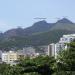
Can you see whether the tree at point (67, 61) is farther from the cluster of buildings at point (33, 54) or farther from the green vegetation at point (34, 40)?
the green vegetation at point (34, 40)

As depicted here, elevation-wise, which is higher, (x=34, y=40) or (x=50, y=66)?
(x=34, y=40)

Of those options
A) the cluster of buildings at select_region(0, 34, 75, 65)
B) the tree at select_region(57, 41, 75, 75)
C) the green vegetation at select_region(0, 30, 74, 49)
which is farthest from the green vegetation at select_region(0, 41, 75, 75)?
the green vegetation at select_region(0, 30, 74, 49)

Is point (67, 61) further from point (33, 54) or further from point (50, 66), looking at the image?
point (33, 54)

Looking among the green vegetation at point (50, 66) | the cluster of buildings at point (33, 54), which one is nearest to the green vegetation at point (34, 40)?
the cluster of buildings at point (33, 54)

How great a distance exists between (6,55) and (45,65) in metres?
103

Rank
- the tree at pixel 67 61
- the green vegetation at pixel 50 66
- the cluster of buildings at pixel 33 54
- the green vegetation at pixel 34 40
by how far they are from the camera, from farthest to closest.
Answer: the green vegetation at pixel 34 40
the cluster of buildings at pixel 33 54
the tree at pixel 67 61
the green vegetation at pixel 50 66

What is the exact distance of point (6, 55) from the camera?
131 meters

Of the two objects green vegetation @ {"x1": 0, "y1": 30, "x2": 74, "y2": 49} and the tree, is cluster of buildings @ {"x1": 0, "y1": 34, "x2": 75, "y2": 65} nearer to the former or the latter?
green vegetation @ {"x1": 0, "y1": 30, "x2": 74, "y2": 49}

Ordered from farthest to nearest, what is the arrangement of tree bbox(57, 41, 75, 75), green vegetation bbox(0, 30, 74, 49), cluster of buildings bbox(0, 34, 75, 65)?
green vegetation bbox(0, 30, 74, 49)
cluster of buildings bbox(0, 34, 75, 65)
tree bbox(57, 41, 75, 75)

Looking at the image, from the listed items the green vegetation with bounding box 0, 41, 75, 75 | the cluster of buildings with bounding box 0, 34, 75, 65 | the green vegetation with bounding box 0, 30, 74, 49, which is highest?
the green vegetation with bounding box 0, 30, 74, 49

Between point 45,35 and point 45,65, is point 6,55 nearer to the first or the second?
point 45,35

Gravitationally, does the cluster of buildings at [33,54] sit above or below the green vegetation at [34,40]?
below

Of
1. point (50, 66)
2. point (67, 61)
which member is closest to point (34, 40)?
point (50, 66)

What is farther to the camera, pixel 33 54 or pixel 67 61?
pixel 33 54
